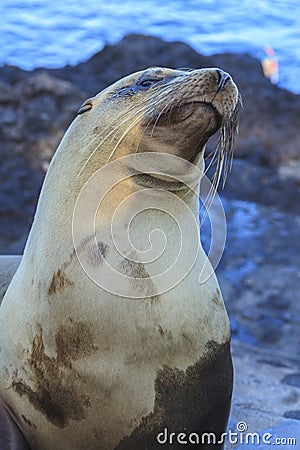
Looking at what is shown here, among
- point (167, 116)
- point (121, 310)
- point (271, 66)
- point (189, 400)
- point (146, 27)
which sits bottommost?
point (271, 66)

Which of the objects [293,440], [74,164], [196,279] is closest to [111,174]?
[74,164]

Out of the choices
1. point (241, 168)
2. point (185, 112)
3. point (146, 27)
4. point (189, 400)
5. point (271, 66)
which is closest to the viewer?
point (185, 112)

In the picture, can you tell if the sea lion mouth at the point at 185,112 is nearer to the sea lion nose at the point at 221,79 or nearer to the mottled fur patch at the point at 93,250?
the sea lion nose at the point at 221,79

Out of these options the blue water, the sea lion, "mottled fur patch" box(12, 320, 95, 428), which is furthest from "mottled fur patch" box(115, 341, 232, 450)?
the blue water

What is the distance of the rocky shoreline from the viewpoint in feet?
18.3

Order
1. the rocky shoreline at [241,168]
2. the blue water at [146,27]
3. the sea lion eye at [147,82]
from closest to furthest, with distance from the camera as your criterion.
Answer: the sea lion eye at [147,82] < the rocky shoreline at [241,168] < the blue water at [146,27]

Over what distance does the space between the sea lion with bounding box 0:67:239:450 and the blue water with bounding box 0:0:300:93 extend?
22.9 ft

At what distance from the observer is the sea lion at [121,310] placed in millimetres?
2412

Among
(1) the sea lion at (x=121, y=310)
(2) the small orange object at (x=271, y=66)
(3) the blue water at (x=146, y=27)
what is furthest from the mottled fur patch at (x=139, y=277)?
(2) the small orange object at (x=271, y=66)

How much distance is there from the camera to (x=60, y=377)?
2475mm

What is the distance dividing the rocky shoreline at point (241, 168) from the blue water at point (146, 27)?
1054 mm

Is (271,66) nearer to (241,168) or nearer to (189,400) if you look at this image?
(241,168)

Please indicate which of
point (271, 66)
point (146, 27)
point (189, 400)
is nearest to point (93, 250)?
point (189, 400)

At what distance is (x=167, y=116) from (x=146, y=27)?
8916 millimetres
